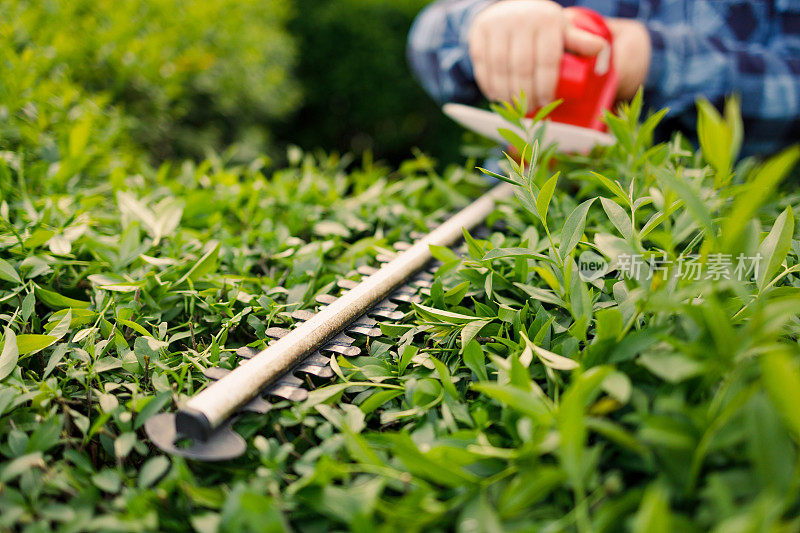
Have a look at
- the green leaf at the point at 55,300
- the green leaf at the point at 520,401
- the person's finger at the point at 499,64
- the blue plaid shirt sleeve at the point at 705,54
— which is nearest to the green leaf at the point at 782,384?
the green leaf at the point at 520,401

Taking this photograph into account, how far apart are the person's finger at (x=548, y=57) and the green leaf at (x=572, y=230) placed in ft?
1.95

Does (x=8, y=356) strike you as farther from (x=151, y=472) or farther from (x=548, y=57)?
(x=548, y=57)

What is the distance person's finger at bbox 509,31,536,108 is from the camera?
3.75ft

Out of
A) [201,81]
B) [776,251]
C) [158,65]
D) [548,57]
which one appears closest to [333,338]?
[776,251]

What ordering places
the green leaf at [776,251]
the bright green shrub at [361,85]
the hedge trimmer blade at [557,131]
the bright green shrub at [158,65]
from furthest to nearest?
the bright green shrub at [361,85] → the bright green shrub at [158,65] → the hedge trimmer blade at [557,131] → the green leaf at [776,251]

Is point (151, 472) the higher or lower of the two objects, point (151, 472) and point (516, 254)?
the lower

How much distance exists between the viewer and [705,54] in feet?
4.62

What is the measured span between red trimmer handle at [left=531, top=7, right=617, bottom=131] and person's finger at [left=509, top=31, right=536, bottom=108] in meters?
0.06

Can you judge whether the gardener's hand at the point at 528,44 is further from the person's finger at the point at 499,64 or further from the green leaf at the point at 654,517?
the green leaf at the point at 654,517

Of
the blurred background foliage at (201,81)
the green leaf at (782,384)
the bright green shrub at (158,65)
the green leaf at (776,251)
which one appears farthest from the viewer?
the bright green shrub at (158,65)

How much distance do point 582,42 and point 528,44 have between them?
0.11 metres

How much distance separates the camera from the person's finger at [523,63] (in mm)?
1143

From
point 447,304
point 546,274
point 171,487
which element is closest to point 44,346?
point 171,487

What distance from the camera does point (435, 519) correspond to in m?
0.47
